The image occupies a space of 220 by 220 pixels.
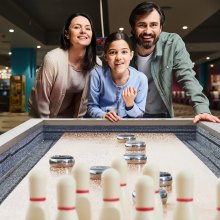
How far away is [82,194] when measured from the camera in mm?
1235

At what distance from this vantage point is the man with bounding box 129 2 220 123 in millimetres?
3699

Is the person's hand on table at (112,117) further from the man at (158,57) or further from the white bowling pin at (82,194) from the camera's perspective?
the white bowling pin at (82,194)

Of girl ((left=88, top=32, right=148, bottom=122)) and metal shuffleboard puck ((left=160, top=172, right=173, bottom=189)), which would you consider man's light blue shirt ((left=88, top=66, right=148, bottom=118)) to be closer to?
girl ((left=88, top=32, right=148, bottom=122))

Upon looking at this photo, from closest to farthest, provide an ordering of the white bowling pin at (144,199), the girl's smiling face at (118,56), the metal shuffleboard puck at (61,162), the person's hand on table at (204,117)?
the white bowling pin at (144,199)
the metal shuffleboard puck at (61,162)
the person's hand on table at (204,117)
the girl's smiling face at (118,56)

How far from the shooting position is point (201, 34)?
1748 cm

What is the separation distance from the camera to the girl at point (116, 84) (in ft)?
11.3

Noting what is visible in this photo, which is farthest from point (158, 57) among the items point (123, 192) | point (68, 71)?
point (123, 192)

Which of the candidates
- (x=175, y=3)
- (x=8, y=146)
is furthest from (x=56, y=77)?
(x=175, y=3)

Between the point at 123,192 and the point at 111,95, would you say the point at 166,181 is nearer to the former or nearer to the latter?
the point at 123,192

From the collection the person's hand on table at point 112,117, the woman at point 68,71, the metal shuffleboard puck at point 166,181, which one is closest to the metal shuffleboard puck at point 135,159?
the metal shuffleboard puck at point 166,181

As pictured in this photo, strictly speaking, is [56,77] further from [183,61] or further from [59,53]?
[183,61]

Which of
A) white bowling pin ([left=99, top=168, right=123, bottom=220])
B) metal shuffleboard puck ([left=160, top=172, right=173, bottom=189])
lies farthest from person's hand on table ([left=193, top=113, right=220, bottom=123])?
white bowling pin ([left=99, top=168, right=123, bottom=220])

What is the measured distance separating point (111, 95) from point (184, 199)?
2369 mm

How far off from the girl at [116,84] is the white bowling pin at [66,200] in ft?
7.58
